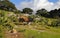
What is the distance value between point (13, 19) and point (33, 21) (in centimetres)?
824

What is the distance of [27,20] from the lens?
8594 cm

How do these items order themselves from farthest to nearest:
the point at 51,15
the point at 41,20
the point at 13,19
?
1. the point at 51,15
2. the point at 41,20
3. the point at 13,19

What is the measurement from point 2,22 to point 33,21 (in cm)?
2148

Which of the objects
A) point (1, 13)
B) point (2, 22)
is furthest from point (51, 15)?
point (2, 22)

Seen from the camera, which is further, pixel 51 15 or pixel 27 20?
pixel 51 15

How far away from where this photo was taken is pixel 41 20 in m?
85.1

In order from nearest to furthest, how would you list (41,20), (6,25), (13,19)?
(6,25), (13,19), (41,20)

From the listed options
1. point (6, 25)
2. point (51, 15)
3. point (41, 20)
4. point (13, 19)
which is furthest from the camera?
point (51, 15)

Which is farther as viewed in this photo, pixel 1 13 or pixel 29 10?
pixel 29 10

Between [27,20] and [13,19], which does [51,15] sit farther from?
[13,19]

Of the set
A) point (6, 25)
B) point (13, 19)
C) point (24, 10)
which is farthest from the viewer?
point (24, 10)

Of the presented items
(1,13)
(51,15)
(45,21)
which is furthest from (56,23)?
(51,15)

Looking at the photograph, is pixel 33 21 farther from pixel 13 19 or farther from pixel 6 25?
pixel 6 25

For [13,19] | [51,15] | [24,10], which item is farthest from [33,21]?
[24,10]
